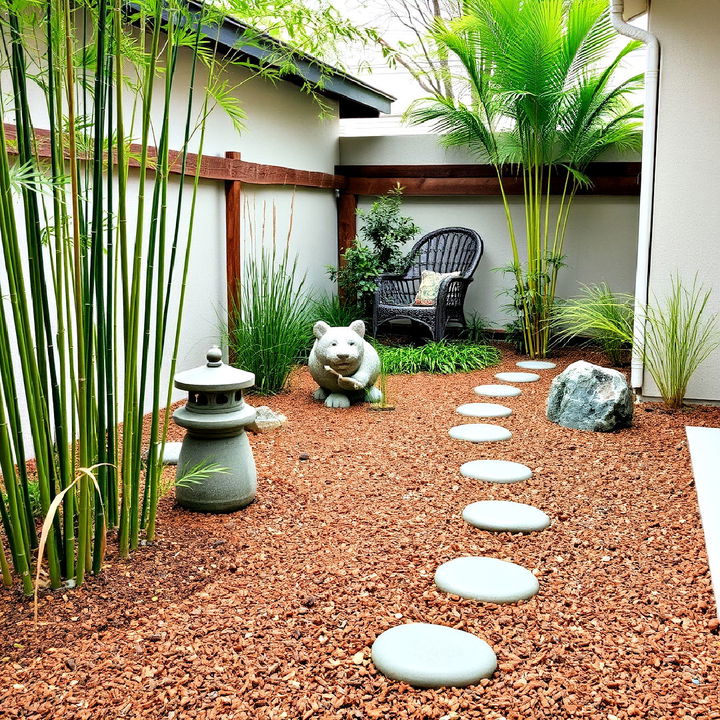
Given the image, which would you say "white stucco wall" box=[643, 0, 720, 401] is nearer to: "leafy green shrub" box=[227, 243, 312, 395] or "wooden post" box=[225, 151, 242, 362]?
"leafy green shrub" box=[227, 243, 312, 395]

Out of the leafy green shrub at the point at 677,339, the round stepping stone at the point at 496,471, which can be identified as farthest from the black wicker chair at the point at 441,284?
the round stepping stone at the point at 496,471

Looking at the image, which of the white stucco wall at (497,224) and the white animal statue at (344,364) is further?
the white stucco wall at (497,224)

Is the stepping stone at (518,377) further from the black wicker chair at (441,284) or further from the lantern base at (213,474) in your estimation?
the lantern base at (213,474)

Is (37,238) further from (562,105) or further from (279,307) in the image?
(562,105)

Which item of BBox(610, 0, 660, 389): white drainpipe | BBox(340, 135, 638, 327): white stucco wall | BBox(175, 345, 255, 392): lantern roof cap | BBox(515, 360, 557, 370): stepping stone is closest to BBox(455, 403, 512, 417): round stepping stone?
BBox(610, 0, 660, 389): white drainpipe

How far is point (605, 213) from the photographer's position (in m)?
7.00

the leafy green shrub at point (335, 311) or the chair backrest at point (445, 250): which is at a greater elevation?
the chair backrest at point (445, 250)

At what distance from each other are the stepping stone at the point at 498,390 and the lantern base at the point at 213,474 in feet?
8.06

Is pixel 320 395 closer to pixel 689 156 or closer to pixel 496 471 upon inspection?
pixel 496 471

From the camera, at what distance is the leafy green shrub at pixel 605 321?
5047 mm

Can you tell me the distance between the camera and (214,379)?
2.90 m

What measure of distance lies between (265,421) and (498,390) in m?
1.67

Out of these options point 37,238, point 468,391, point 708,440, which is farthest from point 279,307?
point 37,238

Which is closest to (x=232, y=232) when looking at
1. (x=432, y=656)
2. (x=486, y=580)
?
(x=486, y=580)
